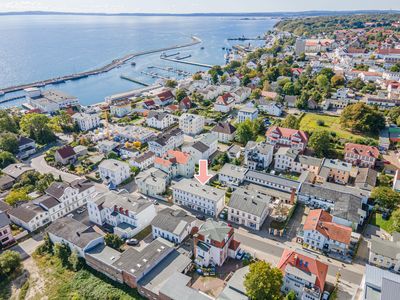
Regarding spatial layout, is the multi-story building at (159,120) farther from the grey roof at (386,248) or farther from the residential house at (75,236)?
the grey roof at (386,248)

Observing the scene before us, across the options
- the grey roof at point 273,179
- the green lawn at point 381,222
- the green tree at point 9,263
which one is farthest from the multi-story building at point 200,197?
the green tree at point 9,263

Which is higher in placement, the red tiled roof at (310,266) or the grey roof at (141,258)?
the red tiled roof at (310,266)

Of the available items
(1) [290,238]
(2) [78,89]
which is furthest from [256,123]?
(2) [78,89]

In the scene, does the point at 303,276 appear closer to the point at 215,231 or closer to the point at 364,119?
the point at 215,231

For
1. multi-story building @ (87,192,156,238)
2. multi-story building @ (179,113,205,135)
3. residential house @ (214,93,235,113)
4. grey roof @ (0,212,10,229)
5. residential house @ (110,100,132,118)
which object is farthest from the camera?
residential house @ (214,93,235,113)

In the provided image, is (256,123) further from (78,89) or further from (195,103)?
(78,89)

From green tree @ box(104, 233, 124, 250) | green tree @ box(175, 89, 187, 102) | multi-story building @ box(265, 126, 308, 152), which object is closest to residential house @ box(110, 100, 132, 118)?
green tree @ box(175, 89, 187, 102)

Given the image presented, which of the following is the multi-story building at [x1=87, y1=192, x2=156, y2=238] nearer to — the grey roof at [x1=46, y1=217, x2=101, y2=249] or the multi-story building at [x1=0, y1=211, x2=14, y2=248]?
the grey roof at [x1=46, y1=217, x2=101, y2=249]
